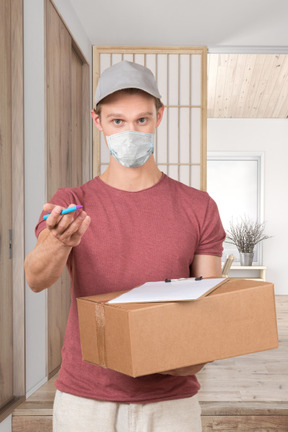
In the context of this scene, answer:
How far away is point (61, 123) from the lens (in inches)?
115

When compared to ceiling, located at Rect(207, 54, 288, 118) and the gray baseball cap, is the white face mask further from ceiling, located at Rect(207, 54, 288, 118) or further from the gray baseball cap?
ceiling, located at Rect(207, 54, 288, 118)

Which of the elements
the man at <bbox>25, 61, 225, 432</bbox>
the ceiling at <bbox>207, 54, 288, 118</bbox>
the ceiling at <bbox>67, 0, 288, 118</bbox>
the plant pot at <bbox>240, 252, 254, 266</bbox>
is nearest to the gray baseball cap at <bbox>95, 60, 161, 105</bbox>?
the man at <bbox>25, 61, 225, 432</bbox>

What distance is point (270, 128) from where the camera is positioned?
6.68 m

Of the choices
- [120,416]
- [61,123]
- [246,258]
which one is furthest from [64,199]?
[246,258]

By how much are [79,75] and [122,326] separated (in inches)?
123

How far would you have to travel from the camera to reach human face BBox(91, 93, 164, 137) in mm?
894

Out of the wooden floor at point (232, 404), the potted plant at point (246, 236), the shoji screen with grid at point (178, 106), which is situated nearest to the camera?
the wooden floor at point (232, 404)

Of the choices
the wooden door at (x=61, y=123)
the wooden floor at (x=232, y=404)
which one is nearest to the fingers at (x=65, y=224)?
the wooden floor at (x=232, y=404)

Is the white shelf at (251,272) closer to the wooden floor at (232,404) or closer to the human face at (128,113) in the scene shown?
the wooden floor at (232,404)

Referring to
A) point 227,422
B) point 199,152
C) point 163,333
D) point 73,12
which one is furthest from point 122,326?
point 199,152

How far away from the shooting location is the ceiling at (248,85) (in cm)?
528

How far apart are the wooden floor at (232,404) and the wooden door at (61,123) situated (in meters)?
0.42

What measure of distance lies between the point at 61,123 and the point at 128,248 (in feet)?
7.17

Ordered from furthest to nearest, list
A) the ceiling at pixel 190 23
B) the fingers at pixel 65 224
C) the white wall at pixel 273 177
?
the white wall at pixel 273 177
the ceiling at pixel 190 23
the fingers at pixel 65 224
